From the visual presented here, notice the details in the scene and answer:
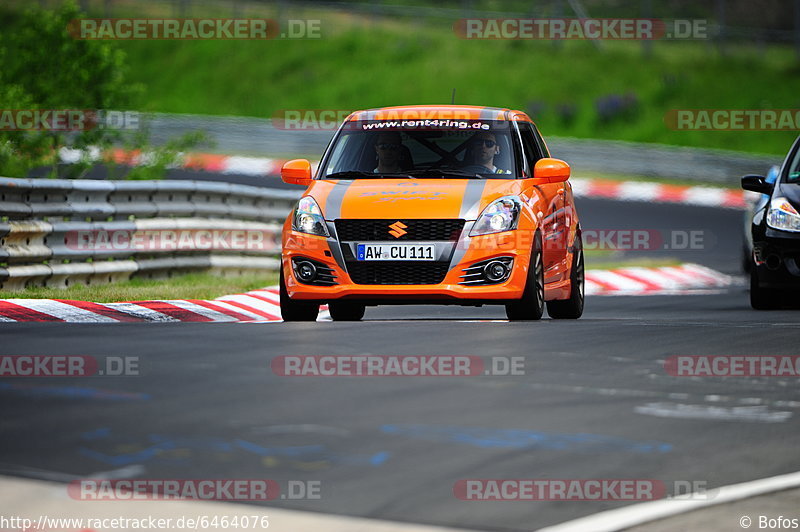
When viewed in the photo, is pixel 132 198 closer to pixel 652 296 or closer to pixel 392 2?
pixel 652 296

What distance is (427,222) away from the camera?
12.1 metres

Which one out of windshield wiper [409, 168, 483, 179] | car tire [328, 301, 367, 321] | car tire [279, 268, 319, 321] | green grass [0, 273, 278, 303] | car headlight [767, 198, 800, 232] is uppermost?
windshield wiper [409, 168, 483, 179]

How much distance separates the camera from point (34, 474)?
6.15 meters

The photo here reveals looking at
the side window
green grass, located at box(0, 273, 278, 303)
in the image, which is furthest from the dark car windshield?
green grass, located at box(0, 273, 278, 303)

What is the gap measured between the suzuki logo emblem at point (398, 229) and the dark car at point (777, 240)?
13.9 ft

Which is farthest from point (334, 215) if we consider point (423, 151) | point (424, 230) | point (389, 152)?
point (423, 151)

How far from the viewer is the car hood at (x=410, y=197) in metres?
12.1

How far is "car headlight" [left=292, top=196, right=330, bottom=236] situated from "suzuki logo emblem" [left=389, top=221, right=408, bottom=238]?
20.7 inches

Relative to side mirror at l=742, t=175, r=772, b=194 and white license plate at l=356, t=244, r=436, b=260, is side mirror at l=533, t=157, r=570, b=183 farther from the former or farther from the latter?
side mirror at l=742, t=175, r=772, b=194

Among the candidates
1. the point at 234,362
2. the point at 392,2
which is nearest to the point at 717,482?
the point at 234,362

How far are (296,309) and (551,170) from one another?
2.31 meters

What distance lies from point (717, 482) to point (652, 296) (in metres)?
11.6

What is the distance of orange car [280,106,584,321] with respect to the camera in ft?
39.7

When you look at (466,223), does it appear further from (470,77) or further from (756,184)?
(470,77)
